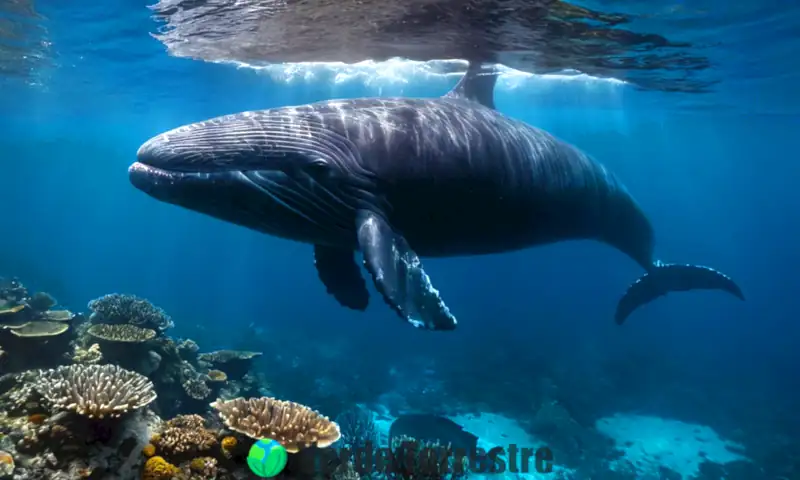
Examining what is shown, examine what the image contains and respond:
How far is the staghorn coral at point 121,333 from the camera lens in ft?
32.0

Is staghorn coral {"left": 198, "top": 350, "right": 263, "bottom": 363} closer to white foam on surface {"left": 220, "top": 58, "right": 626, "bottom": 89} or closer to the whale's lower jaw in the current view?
the whale's lower jaw

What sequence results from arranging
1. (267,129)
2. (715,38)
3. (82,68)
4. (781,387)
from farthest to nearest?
(781,387) < (82,68) < (715,38) < (267,129)

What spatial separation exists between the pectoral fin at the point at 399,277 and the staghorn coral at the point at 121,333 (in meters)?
6.50

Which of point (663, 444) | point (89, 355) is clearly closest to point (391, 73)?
point (663, 444)

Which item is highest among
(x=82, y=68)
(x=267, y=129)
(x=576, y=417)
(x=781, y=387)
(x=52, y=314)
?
(x=267, y=129)

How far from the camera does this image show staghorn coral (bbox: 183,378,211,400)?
1066cm

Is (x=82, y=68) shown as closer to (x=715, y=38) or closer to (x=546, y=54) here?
(x=546, y=54)

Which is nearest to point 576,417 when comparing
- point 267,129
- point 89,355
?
point 89,355

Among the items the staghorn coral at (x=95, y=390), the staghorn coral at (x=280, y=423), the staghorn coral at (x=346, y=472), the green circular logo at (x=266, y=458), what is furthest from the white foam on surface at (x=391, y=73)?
the green circular logo at (x=266, y=458)

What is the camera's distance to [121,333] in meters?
10.1

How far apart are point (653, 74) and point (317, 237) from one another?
20604 mm

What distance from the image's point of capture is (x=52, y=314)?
11578 mm

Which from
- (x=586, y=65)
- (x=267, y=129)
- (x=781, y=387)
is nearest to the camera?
(x=267, y=129)

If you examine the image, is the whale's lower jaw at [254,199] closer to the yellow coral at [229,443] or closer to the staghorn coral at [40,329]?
the yellow coral at [229,443]
